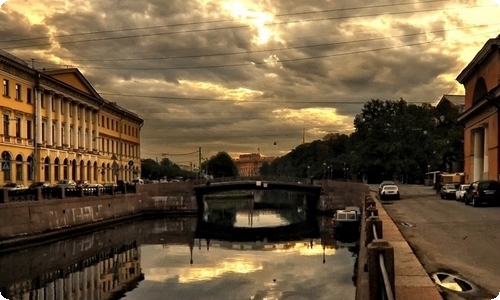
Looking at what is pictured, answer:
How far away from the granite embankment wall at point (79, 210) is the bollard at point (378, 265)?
25860mm

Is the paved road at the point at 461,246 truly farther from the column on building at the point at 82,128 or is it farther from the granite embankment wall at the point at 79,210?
the column on building at the point at 82,128

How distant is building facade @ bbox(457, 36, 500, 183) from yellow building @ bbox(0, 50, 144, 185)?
112 feet

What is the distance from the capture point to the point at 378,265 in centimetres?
744

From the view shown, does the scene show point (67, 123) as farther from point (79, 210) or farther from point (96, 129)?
point (79, 210)

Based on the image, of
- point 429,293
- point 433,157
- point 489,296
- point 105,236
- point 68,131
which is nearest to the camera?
point 429,293

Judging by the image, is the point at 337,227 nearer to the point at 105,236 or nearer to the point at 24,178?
the point at 105,236

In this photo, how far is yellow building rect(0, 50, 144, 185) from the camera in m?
48.8

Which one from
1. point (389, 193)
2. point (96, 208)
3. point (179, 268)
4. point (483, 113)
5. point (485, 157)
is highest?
point (483, 113)

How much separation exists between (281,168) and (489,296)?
7038 inches

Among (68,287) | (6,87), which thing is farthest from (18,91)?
(68,287)

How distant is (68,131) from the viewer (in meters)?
63.4

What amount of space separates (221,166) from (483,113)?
362 ft

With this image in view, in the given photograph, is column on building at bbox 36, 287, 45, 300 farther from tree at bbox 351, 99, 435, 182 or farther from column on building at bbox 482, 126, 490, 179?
tree at bbox 351, 99, 435, 182

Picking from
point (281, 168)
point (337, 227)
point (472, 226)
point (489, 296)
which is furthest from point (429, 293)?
point (281, 168)
